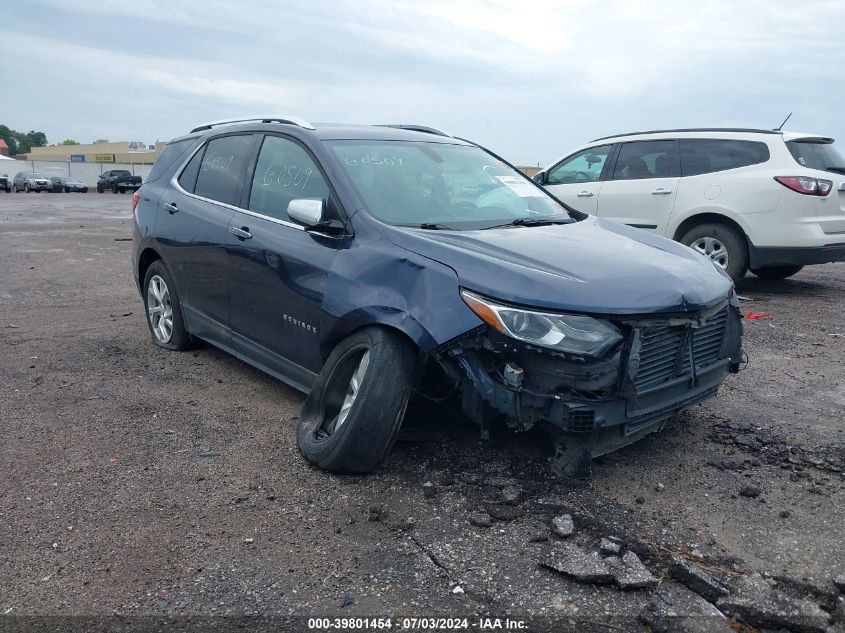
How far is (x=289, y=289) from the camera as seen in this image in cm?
421

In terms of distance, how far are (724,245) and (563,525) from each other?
6365 mm

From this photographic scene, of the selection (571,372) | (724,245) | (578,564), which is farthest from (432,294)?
(724,245)

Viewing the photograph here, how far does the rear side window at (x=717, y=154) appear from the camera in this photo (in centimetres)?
852

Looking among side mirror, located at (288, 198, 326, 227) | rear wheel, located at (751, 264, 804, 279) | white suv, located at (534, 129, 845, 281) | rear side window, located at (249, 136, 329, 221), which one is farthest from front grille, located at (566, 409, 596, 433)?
rear wheel, located at (751, 264, 804, 279)

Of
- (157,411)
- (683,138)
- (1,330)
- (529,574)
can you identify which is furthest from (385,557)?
(683,138)

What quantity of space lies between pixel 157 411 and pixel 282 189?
1.56 meters

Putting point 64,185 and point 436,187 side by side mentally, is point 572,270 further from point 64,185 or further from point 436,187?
point 64,185

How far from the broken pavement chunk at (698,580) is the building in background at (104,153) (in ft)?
274

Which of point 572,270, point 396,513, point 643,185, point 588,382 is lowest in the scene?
point 396,513

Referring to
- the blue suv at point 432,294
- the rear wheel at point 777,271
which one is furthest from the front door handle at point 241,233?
the rear wheel at point 777,271

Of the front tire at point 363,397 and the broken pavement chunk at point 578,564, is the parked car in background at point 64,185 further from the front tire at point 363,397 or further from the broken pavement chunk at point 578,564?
the broken pavement chunk at point 578,564

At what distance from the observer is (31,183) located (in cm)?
4531

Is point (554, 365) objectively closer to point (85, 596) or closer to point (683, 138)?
point (85, 596)

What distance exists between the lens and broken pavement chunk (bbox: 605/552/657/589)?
2.80 meters
